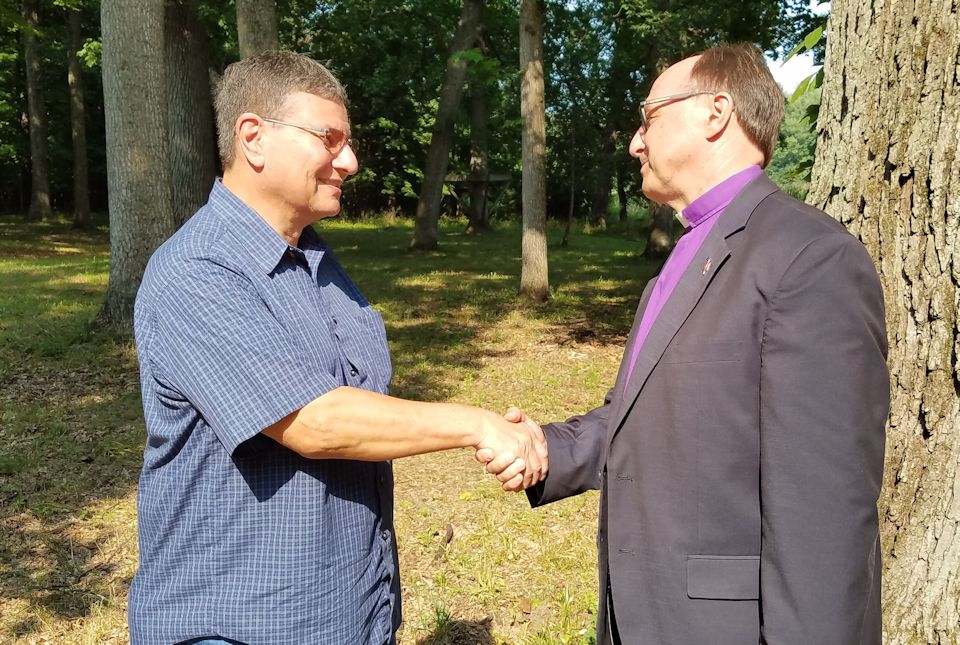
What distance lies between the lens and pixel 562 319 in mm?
12273

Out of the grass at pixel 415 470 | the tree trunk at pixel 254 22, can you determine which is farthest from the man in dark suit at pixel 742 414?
the tree trunk at pixel 254 22

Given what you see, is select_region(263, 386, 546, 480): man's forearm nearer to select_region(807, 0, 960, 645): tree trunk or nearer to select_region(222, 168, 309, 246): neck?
select_region(222, 168, 309, 246): neck

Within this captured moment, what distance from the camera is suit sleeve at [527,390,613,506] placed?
2833 millimetres

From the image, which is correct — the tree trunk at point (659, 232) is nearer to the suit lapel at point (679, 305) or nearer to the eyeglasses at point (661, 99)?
the eyeglasses at point (661, 99)

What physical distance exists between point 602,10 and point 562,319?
7.01 m

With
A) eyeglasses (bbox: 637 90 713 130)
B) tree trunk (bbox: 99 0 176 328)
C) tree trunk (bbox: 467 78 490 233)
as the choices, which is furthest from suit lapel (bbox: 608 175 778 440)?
tree trunk (bbox: 467 78 490 233)

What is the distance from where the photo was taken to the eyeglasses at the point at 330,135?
2.25m

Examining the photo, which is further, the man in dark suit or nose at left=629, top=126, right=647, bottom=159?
nose at left=629, top=126, right=647, bottom=159

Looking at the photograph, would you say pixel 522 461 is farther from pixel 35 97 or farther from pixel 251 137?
pixel 35 97

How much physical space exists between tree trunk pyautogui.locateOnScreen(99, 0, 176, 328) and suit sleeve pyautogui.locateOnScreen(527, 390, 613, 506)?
7.75 metres

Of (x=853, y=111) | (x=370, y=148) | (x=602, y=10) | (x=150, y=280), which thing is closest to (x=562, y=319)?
(x=602, y=10)

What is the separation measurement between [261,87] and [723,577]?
181 cm

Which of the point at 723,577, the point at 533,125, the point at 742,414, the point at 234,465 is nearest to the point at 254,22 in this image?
the point at 533,125

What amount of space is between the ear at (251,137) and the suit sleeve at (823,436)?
1427 millimetres
